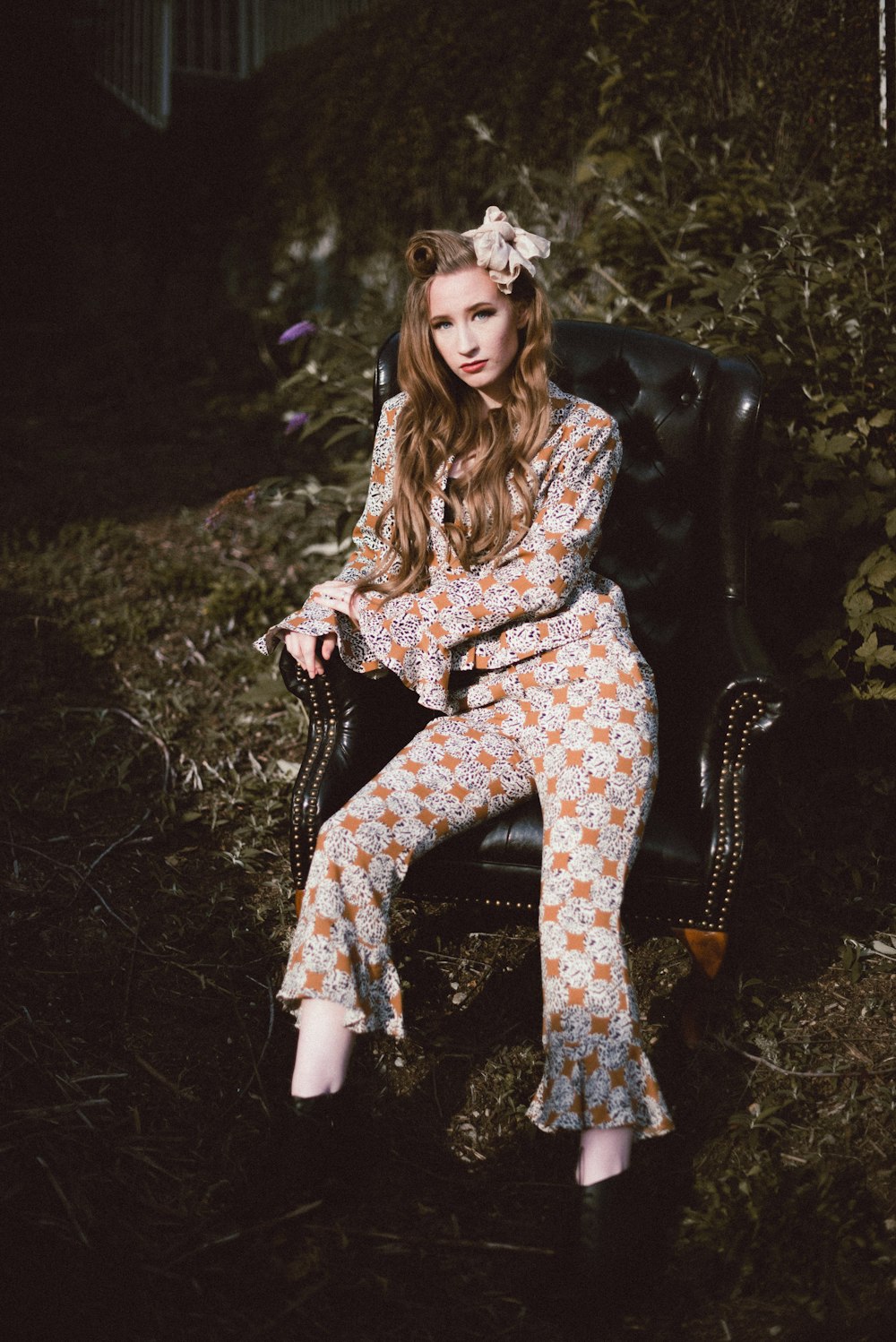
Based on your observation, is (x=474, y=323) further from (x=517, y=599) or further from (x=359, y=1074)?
(x=359, y=1074)

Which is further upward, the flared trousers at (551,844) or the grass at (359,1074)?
the flared trousers at (551,844)

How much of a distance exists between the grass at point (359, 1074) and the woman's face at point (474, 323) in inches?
53.5

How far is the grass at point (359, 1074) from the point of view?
72.8 inches

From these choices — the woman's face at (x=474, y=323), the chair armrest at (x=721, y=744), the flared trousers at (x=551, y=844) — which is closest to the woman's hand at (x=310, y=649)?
the flared trousers at (x=551, y=844)

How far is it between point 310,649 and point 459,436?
0.56 metres

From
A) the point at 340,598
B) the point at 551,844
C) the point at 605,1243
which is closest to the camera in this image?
the point at 605,1243

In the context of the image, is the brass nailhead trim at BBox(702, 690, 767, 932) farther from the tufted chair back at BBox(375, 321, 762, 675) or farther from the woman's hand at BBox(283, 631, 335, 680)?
the woman's hand at BBox(283, 631, 335, 680)

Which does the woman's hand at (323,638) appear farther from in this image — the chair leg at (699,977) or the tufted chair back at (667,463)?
the chair leg at (699,977)

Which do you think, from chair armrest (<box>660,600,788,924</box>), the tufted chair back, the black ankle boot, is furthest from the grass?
the tufted chair back

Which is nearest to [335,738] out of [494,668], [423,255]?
[494,668]

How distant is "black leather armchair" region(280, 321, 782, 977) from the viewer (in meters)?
2.20

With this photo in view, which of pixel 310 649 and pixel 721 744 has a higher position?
pixel 310 649

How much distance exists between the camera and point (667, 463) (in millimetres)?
2803

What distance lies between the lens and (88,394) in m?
6.81
